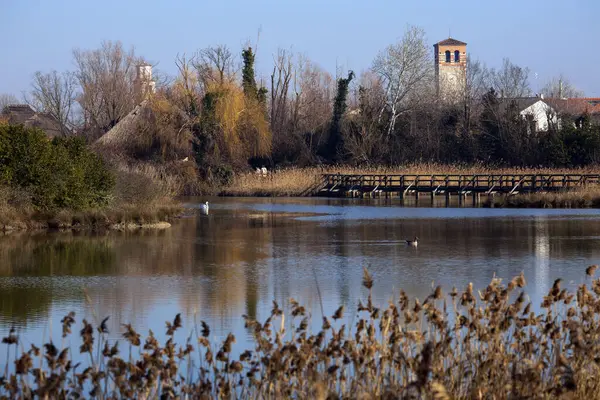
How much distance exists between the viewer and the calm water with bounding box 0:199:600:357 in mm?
13102

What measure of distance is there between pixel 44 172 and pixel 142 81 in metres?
42.6

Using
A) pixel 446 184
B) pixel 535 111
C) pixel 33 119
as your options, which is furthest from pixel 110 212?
pixel 535 111

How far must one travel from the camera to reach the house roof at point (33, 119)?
69688 mm

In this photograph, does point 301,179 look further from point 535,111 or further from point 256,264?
point 256,264

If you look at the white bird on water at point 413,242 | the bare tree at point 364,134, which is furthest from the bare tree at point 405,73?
the white bird on water at point 413,242

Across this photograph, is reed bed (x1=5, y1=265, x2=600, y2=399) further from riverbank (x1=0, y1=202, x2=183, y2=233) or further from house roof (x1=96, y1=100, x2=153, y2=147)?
house roof (x1=96, y1=100, x2=153, y2=147)

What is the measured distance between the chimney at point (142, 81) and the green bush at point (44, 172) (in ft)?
123

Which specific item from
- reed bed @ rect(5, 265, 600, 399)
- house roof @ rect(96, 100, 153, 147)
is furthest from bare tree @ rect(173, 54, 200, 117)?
reed bed @ rect(5, 265, 600, 399)

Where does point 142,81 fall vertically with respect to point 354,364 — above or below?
above

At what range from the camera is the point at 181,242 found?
2377 cm

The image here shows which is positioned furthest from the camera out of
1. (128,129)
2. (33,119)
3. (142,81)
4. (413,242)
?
(33,119)

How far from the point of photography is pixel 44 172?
2794 cm

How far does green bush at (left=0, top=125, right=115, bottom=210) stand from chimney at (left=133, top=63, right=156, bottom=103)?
37.5m

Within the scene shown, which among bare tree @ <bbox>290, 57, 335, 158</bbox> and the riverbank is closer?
the riverbank
